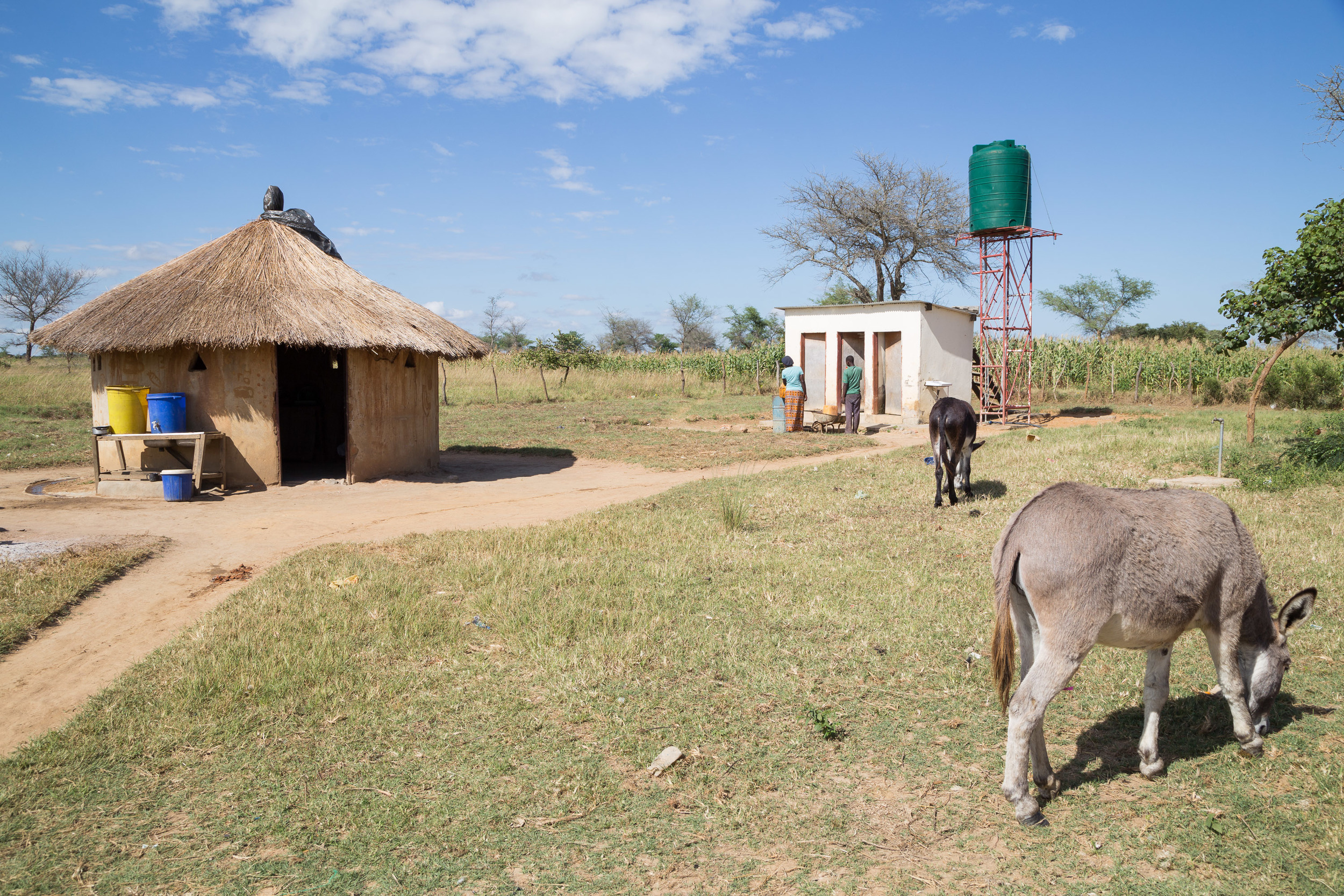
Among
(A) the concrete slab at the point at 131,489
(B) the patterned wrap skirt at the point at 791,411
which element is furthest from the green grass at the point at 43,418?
(B) the patterned wrap skirt at the point at 791,411

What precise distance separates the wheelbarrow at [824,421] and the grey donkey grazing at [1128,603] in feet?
52.3

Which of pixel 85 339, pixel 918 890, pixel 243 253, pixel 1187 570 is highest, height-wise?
pixel 243 253

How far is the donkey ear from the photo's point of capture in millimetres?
4250

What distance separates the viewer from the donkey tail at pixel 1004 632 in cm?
387

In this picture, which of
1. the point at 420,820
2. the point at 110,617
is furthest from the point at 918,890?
the point at 110,617

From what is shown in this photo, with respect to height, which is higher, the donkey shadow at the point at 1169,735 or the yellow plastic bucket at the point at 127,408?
the yellow plastic bucket at the point at 127,408

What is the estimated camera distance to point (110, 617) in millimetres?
6688

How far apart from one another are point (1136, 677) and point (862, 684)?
5.59 ft

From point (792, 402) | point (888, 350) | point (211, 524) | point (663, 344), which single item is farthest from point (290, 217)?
point (663, 344)

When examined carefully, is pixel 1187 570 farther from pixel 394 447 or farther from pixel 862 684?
pixel 394 447

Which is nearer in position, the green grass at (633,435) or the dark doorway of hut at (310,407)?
the green grass at (633,435)

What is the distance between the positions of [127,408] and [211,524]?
11.1ft

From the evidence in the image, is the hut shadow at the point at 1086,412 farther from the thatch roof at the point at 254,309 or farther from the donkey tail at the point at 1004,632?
the donkey tail at the point at 1004,632

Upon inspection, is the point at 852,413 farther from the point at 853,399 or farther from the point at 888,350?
the point at 888,350
